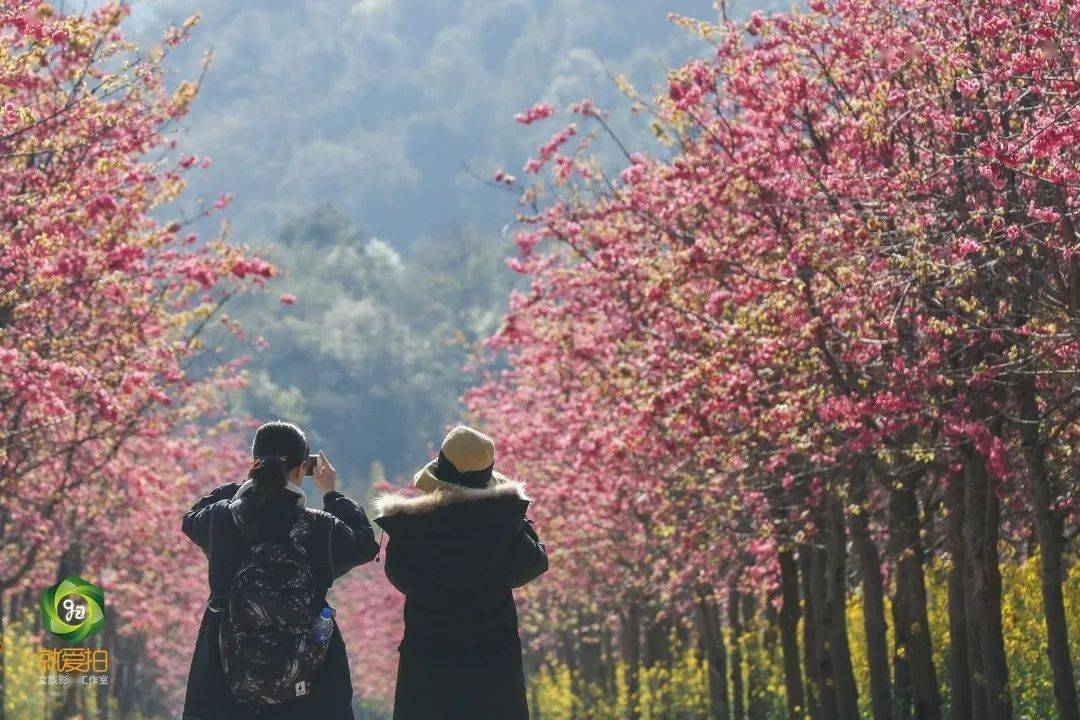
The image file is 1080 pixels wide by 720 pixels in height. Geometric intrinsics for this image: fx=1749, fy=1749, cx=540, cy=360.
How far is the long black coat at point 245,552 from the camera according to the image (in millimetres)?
8094

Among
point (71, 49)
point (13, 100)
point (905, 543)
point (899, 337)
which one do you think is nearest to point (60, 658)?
point (13, 100)

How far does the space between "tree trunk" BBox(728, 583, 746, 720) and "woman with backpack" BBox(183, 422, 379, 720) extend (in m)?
21.0

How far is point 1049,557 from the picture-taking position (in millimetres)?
15086

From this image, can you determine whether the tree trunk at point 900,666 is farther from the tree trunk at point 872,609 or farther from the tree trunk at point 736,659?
the tree trunk at point 736,659

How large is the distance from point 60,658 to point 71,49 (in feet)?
31.7

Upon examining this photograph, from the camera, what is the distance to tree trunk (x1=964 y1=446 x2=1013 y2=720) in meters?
16.2

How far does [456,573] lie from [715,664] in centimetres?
2195

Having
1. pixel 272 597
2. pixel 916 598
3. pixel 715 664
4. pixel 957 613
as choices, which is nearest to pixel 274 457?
pixel 272 597

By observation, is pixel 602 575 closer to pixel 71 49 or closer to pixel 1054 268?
pixel 71 49

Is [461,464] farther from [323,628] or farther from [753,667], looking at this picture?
[753,667]

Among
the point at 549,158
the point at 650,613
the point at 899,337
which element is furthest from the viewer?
the point at 650,613

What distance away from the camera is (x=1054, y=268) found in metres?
13.7

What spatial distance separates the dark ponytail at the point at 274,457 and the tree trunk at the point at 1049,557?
816cm

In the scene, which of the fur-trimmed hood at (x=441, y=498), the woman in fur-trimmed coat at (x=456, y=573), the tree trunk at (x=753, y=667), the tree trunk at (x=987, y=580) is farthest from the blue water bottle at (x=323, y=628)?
the tree trunk at (x=753, y=667)
